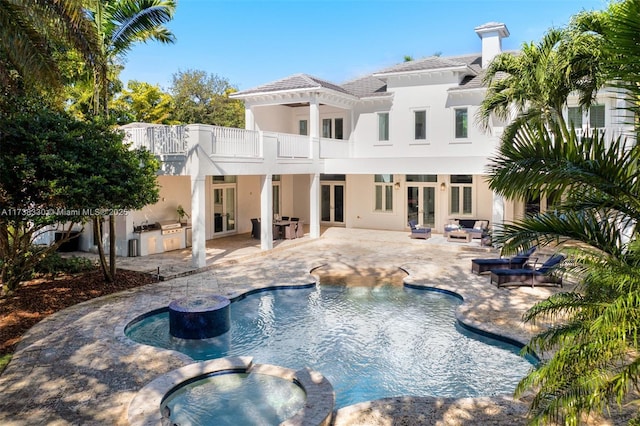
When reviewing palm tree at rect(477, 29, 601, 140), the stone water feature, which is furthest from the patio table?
the stone water feature

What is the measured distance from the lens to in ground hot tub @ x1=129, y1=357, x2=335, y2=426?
6.79 m

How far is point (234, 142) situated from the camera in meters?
17.6

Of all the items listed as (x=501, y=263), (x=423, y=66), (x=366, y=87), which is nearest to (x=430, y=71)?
(x=423, y=66)

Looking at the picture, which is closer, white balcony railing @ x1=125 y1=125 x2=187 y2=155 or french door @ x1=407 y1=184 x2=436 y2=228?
white balcony railing @ x1=125 y1=125 x2=187 y2=155

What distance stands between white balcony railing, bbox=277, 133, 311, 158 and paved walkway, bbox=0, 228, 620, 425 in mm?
3909

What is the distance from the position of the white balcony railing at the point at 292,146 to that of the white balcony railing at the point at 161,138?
4.92 metres

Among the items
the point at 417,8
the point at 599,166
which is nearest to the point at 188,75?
the point at 417,8

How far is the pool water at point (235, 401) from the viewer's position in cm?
710

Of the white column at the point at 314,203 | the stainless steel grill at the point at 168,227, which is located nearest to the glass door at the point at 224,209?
the stainless steel grill at the point at 168,227

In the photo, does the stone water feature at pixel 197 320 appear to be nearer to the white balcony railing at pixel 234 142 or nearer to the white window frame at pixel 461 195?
the white balcony railing at pixel 234 142

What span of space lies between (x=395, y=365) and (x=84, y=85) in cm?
1417

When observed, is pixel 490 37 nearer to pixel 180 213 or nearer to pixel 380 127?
pixel 380 127

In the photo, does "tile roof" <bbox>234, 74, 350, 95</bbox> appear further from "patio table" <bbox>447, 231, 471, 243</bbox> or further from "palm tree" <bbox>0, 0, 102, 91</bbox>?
"palm tree" <bbox>0, 0, 102, 91</bbox>

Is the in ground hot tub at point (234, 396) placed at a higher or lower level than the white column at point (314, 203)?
lower
